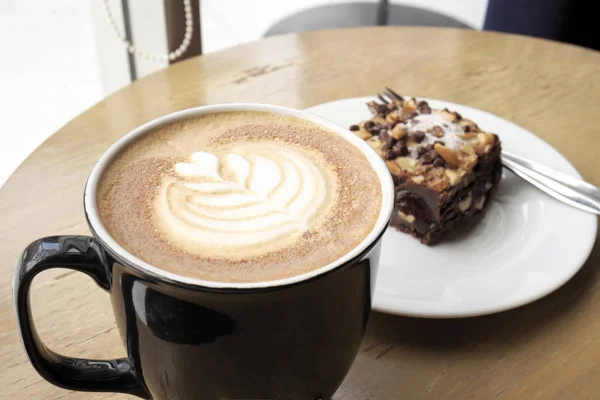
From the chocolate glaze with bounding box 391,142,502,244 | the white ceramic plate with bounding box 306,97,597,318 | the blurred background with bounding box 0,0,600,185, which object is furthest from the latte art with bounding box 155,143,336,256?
the blurred background with bounding box 0,0,600,185

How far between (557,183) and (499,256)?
0.16 metres

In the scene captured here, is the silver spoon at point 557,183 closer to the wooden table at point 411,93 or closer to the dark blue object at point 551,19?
the wooden table at point 411,93

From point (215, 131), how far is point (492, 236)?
1.28ft

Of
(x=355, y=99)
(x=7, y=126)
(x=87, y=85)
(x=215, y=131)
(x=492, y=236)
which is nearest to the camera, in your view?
(x=215, y=131)

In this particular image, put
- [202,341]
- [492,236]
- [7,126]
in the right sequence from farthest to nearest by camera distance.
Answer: [7,126] → [492,236] → [202,341]

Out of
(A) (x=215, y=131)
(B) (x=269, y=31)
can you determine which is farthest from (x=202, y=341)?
(B) (x=269, y=31)

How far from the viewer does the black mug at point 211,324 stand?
0.39 metres

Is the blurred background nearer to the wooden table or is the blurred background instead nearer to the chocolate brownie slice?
the wooden table

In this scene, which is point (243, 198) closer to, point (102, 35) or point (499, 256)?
point (499, 256)

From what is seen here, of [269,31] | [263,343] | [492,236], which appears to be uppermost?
[263,343]

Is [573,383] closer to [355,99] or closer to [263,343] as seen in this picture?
[263,343]

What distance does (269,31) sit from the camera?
2105 mm

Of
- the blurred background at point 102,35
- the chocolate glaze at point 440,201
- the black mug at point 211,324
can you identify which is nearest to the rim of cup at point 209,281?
the black mug at point 211,324

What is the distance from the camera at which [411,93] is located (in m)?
1.01
